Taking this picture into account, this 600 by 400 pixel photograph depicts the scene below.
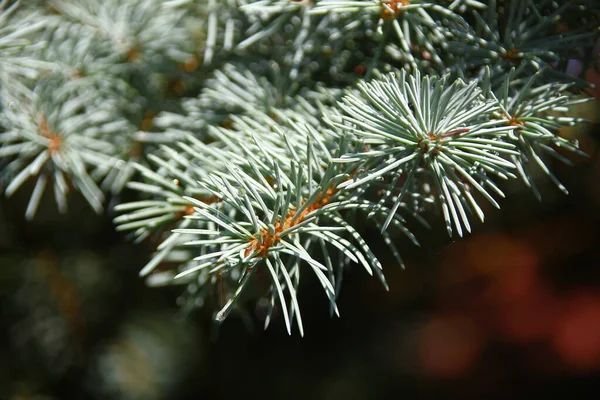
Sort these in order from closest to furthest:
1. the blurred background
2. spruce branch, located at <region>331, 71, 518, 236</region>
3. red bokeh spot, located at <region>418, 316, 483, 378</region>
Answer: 1. spruce branch, located at <region>331, 71, 518, 236</region>
2. the blurred background
3. red bokeh spot, located at <region>418, 316, 483, 378</region>

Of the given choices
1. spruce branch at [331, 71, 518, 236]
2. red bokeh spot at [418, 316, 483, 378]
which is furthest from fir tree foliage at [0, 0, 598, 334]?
red bokeh spot at [418, 316, 483, 378]

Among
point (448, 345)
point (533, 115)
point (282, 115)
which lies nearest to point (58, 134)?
point (282, 115)

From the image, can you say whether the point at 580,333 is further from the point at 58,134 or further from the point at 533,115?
the point at 58,134

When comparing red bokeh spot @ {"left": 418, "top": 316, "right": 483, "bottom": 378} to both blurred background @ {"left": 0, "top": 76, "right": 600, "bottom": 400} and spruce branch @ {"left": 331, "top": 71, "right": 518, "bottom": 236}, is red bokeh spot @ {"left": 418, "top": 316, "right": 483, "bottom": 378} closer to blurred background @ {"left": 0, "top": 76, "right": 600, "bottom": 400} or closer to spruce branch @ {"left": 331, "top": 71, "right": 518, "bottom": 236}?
blurred background @ {"left": 0, "top": 76, "right": 600, "bottom": 400}

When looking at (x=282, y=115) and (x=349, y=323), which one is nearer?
(x=282, y=115)

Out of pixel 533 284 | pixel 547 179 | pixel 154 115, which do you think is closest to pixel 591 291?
pixel 533 284

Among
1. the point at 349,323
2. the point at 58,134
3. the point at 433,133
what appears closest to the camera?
the point at 433,133
